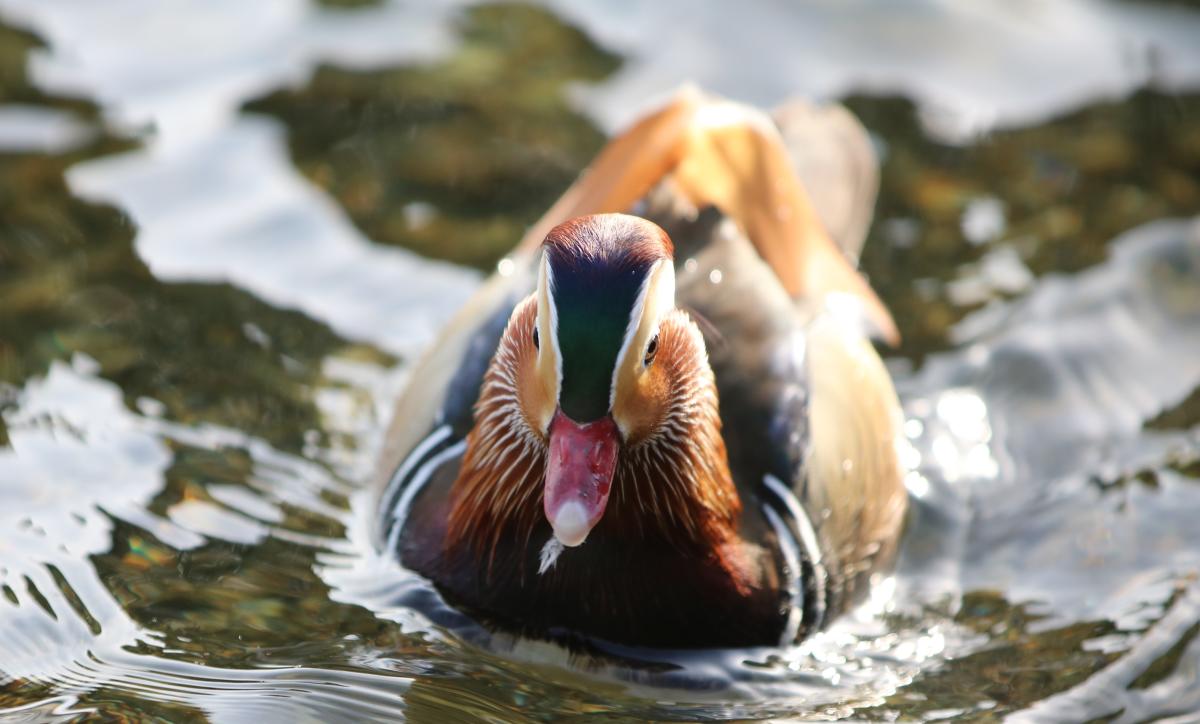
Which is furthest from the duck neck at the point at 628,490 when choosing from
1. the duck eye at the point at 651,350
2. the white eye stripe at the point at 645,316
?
the white eye stripe at the point at 645,316

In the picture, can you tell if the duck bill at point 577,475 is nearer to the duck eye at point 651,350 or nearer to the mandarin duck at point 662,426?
the mandarin duck at point 662,426

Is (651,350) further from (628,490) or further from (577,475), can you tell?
(628,490)

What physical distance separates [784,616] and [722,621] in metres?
0.23

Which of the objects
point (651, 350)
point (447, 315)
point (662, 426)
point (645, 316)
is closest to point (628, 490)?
point (662, 426)

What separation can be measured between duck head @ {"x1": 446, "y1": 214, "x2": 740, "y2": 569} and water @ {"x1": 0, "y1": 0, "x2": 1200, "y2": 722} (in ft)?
1.34

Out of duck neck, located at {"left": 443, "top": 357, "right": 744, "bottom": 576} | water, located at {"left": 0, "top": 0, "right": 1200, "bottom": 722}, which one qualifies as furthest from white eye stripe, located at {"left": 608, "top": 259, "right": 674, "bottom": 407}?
water, located at {"left": 0, "top": 0, "right": 1200, "bottom": 722}

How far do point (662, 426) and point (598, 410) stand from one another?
44cm

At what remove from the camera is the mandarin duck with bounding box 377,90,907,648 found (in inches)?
146

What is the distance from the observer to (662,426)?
4098 millimetres

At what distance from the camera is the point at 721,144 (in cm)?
528

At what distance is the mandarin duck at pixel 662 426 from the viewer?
12.2ft

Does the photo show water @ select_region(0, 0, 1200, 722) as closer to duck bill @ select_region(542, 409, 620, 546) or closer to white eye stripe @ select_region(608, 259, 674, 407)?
duck bill @ select_region(542, 409, 620, 546)

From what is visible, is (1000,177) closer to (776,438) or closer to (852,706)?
(776,438)

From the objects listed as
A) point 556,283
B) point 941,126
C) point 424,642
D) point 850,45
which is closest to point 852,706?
point 424,642
